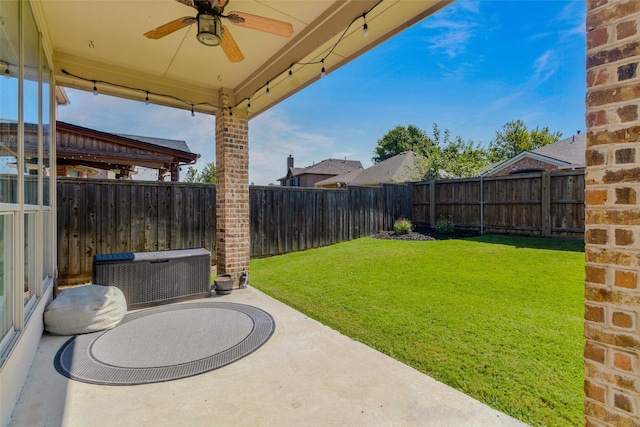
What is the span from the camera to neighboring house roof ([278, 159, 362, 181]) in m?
27.5

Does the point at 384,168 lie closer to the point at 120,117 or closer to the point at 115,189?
the point at 120,117

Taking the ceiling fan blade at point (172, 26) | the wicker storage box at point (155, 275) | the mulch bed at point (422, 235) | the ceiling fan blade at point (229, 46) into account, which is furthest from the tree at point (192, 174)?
the ceiling fan blade at point (172, 26)

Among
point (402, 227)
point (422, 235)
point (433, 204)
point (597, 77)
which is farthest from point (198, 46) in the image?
point (433, 204)

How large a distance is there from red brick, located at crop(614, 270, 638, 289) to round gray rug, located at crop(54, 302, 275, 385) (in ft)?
7.95

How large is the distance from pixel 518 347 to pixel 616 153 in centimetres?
208

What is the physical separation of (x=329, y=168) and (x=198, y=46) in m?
24.8

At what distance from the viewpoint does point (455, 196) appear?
8406 millimetres

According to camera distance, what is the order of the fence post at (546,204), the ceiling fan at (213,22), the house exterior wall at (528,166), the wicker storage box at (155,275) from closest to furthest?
1. the ceiling fan at (213,22)
2. the wicker storage box at (155,275)
3. the fence post at (546,204)
4. the house exterior wall at (528,166)

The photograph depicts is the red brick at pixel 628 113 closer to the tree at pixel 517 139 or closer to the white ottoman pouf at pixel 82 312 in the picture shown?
the white ottoman pouf at pixel 82 312

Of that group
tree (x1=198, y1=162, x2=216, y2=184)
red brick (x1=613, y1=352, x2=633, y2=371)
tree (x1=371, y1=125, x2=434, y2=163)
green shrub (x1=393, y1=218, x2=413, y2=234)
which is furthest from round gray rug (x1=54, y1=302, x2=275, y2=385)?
tree (x1=371, y1=125, x2=434, y2=163)

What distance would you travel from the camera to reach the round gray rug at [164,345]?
2.29 metres

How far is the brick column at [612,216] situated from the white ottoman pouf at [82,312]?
375cm

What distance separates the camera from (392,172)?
17.4 m

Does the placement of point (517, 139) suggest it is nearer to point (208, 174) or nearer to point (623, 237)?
point (208, 174)
